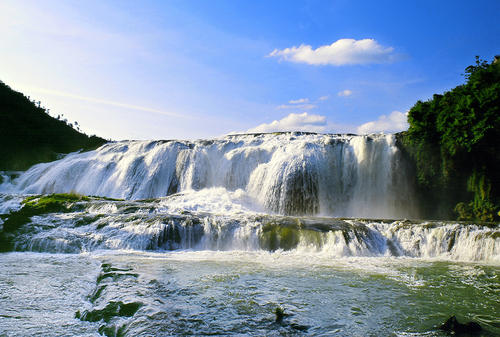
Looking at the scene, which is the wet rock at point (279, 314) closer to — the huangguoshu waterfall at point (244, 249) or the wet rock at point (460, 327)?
the huangguoshu waterfall at point (244, 249)

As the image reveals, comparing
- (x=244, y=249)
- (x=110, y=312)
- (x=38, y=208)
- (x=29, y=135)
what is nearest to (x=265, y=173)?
(x=244, y=249)

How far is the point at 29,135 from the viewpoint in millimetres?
41844

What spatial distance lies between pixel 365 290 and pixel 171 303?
11.6ft

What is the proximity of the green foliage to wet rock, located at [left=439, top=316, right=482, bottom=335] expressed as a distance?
1286 cm

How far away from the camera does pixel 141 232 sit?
453 inches

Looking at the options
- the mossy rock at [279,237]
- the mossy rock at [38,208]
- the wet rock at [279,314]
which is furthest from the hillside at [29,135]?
the wet rock at [279,314]

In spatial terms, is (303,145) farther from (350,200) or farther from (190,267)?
(190,267)

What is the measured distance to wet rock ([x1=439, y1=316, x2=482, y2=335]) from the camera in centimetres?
434

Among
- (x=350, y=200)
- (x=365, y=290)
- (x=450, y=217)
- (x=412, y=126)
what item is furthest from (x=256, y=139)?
(x=365, y=290)

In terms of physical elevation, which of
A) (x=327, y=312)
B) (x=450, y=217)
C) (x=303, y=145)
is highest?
(x=303, y=145)

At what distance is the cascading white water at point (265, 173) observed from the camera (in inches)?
Answer: 759

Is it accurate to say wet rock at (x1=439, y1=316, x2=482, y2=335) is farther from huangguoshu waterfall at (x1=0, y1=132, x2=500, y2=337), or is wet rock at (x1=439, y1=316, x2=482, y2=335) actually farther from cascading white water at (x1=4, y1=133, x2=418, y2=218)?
cascading white water at (x1=4, y1=133, x2=418, y2=218)

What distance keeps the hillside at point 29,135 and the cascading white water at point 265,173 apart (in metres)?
10.9

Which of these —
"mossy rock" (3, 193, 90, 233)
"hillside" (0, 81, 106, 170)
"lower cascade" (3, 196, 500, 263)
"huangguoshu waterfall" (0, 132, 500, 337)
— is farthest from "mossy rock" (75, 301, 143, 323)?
"hillside" (0, 81, 106, 170)
